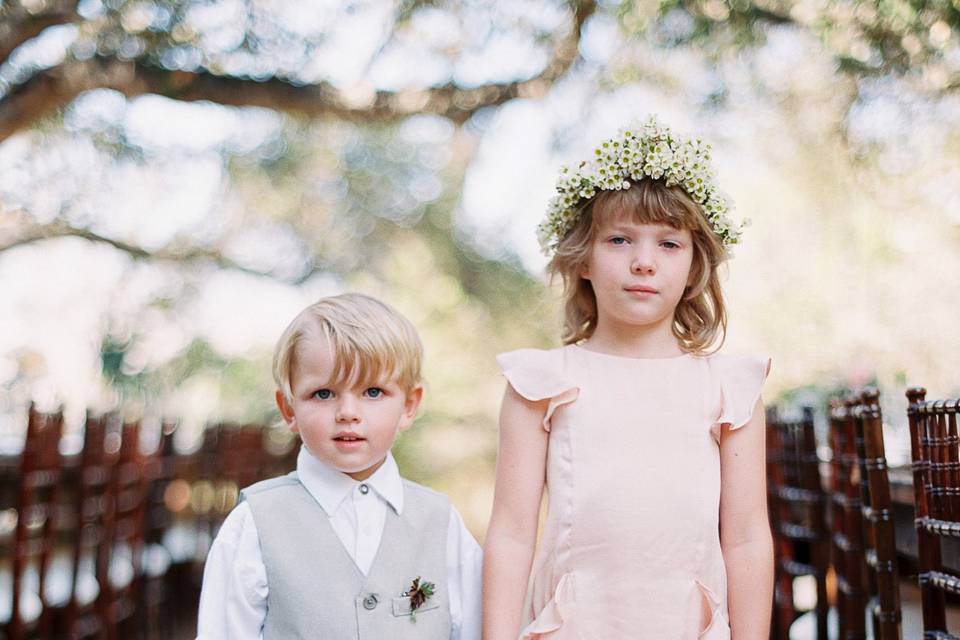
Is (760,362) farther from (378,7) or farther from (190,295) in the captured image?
(190,295)

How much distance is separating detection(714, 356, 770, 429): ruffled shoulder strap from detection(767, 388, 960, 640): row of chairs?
1.55ft

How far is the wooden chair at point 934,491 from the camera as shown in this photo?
2273 millimetres

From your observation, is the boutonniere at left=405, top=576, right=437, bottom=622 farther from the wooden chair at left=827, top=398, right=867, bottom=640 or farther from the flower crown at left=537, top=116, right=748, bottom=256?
the wooden chair at left=827, top=398, right=867, bottom=640

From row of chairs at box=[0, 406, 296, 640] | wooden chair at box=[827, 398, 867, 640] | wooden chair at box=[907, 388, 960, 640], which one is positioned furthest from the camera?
row of chairs at box=[0, 406, 296, 640]

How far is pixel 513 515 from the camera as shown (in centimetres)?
200

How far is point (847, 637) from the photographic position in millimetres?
3676

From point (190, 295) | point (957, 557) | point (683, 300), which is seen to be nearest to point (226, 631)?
point (683, 300)

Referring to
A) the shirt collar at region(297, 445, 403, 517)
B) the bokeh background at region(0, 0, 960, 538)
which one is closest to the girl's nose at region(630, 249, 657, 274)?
the shirt collar at region(297, 445, 403, 517)

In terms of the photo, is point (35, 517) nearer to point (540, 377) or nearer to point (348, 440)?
point (348, 440)

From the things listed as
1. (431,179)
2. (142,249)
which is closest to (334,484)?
(142,249)

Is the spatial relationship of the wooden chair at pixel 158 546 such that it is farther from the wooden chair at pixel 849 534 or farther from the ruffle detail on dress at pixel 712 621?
the ruffle detail on dress at pixel 712 621

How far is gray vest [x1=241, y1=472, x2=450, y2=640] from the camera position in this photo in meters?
1.87

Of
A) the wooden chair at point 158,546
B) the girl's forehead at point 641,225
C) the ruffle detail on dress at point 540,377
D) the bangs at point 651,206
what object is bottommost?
the wooden chair at point 158,546

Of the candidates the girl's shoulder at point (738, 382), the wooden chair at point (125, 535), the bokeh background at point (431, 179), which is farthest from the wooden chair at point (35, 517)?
the girl's shoulder at point (738, 382)
